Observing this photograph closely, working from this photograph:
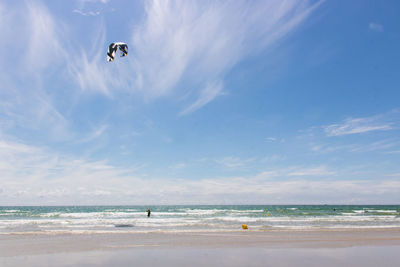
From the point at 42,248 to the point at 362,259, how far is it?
1247cm

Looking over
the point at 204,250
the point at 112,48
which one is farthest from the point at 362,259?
the point at 112,48

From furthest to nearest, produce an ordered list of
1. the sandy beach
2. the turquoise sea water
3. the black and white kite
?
1. the turquoise sea water
2. the black and white kite
3. the sandy beach

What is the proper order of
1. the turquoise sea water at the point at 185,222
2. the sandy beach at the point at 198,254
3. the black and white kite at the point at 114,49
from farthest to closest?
the turquoise sea water at the point at 185,222
the black and white kite at the point at 114,49
the sandy beach at the point at 198,254

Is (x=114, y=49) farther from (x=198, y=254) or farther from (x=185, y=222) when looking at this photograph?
(x=185, y=222)

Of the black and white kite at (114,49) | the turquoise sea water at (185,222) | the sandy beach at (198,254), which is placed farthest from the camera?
the turquoise sea water at (185,222)

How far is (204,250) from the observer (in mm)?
11047

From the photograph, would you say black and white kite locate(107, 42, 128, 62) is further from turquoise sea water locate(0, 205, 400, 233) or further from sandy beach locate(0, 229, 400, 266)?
turquoise sea water locate(0, 205, 400, 233)

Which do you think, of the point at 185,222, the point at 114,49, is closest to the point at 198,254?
the point at 114,49

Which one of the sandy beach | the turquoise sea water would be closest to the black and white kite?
the sandy beach

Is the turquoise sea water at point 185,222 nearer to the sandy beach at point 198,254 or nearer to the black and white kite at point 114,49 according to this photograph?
the sandy beach at point 198,254

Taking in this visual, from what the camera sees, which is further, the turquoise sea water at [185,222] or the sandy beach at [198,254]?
the turquoise sea water at [185,222]

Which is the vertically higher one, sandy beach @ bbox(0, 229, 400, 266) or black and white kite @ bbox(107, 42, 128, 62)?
black and white kite @ bbox(107, 42, 128, 62)

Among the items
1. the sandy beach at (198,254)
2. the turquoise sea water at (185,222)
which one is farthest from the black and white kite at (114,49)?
the turquoise sea water at (185,222)

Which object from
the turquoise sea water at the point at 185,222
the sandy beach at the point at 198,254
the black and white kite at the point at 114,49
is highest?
the black and white kite at the point at 114,49
